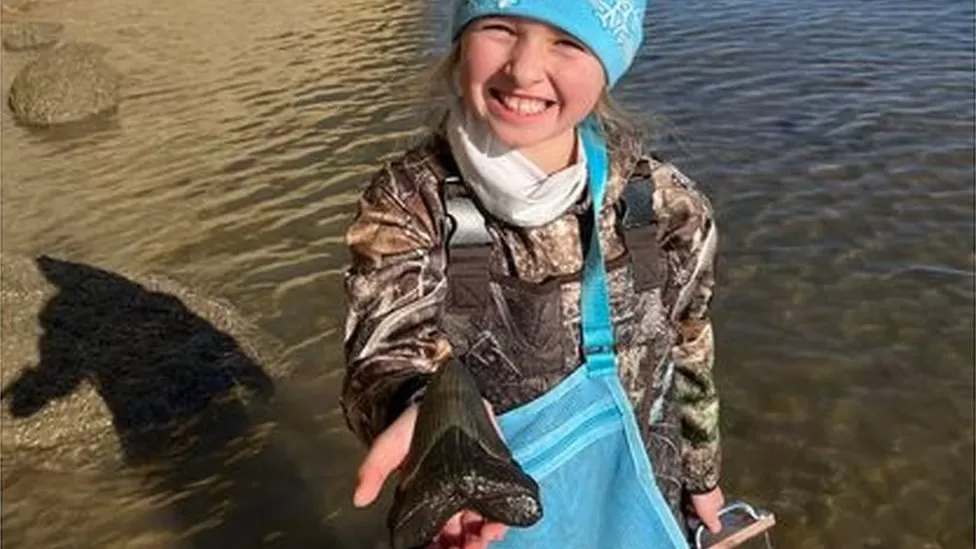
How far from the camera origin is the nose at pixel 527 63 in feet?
8.89

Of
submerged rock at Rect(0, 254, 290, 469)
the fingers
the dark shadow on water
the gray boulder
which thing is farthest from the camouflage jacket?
the gray boulder

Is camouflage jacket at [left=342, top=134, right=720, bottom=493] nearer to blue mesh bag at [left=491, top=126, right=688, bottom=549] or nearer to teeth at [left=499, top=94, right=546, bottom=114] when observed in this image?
blue mesh bag at [left=491, top=126, right=688, bottom=549]

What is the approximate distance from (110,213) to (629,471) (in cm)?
841

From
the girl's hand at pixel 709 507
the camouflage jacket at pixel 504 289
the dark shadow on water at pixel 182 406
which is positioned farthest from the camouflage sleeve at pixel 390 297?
the dark shadow on water at pixel 182 406

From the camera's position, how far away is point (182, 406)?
22.2ft

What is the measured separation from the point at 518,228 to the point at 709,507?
1.30 m

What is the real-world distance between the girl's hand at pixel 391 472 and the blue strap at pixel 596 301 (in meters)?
0.72

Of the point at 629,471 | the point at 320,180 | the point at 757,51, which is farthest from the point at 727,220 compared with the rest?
the point at 629,471

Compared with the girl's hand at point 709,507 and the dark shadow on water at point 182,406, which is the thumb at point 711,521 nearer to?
the girl's hand at point 709,507

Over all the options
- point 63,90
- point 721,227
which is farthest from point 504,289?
point 63,90

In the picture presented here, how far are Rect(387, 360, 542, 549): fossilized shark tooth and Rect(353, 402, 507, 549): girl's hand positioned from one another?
0.16 feet

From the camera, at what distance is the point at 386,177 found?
9.49 ft

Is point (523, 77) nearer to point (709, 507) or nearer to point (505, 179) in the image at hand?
point (505, 179)

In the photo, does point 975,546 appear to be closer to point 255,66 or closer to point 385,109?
point 385,109
